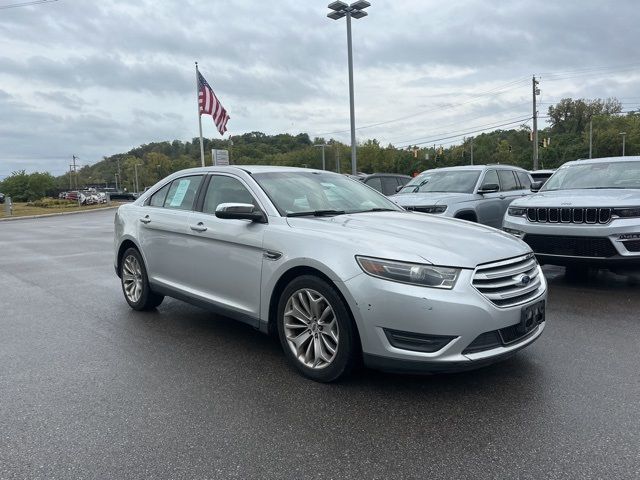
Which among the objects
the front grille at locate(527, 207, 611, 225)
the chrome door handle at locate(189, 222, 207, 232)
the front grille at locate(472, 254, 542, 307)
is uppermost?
the chrome door handle at locate(189, 222, 207, 232)

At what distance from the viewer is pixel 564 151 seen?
8144 cm

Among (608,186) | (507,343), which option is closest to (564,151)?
(608,186)

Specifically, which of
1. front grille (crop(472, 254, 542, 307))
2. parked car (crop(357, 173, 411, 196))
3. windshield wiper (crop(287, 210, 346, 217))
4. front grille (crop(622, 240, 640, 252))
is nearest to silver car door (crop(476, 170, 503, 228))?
front grille (crop(622, 240, 640, 252))

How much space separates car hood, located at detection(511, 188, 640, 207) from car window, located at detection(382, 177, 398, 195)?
783 centimetres

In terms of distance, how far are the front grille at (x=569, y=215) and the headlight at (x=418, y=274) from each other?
3913mm

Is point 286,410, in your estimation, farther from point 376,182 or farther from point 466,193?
point 376,182

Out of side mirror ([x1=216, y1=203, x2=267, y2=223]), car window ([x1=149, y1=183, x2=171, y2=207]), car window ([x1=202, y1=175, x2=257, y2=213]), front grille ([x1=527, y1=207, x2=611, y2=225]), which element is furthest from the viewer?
front grille ([x1=527, y1=207, x2=611, y2=225])

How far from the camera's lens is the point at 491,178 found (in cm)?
1019

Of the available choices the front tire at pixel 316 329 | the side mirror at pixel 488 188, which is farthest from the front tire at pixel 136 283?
the side mirror at pixel 488 188

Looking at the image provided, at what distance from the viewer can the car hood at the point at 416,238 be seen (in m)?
3.42

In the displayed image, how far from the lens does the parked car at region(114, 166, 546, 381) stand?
10.8 ft

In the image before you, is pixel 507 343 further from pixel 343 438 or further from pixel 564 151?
pixel 564 151

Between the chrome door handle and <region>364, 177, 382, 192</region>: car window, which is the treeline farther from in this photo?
the chrome door handle

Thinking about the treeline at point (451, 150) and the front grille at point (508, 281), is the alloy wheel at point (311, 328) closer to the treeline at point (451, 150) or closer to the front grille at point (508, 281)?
the front grille at point (508, 281)
